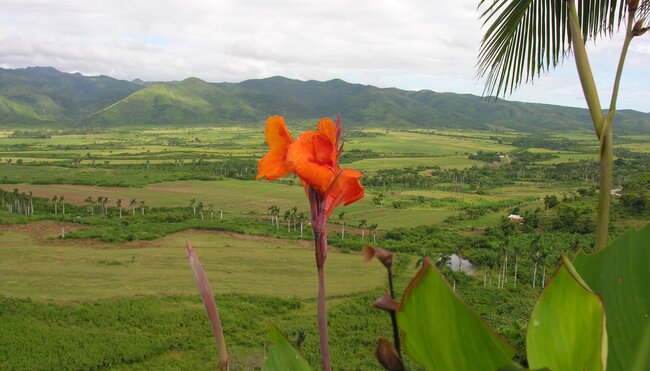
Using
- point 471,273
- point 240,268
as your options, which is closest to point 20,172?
point 240,268

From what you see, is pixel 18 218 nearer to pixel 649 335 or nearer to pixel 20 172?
pixel 20 172

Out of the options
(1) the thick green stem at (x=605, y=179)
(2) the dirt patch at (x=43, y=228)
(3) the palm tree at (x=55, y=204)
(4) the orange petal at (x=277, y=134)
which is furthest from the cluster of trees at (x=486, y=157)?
(4) the orange petal at (x=277, y=134)

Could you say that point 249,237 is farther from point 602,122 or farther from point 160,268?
point 602,122

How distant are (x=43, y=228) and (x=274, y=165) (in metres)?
40.3

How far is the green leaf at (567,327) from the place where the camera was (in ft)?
1.85

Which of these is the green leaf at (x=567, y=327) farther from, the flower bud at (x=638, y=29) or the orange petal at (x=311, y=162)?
the flower bud at (x=638, y=29)

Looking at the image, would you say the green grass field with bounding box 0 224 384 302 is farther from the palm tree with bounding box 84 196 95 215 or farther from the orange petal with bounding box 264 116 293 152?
the orange petal with bounding box 264 116 293 152

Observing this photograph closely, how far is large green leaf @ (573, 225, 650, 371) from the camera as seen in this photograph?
67cm

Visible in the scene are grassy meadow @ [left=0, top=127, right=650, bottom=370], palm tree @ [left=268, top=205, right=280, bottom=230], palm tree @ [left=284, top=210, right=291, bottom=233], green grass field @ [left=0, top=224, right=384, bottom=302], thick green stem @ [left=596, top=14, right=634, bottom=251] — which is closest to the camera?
thick green stem @ [left=596, top=14, right=634, bottom=251]

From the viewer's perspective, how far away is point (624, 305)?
68cm

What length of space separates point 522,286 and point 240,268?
1511cm

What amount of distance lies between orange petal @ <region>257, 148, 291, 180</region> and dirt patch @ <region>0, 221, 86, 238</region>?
38.2 meters

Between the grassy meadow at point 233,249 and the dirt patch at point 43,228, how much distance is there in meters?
0.14

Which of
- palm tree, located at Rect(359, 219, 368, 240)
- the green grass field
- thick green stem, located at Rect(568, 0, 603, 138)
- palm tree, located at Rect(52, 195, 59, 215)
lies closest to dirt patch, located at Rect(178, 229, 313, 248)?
the green grass field
